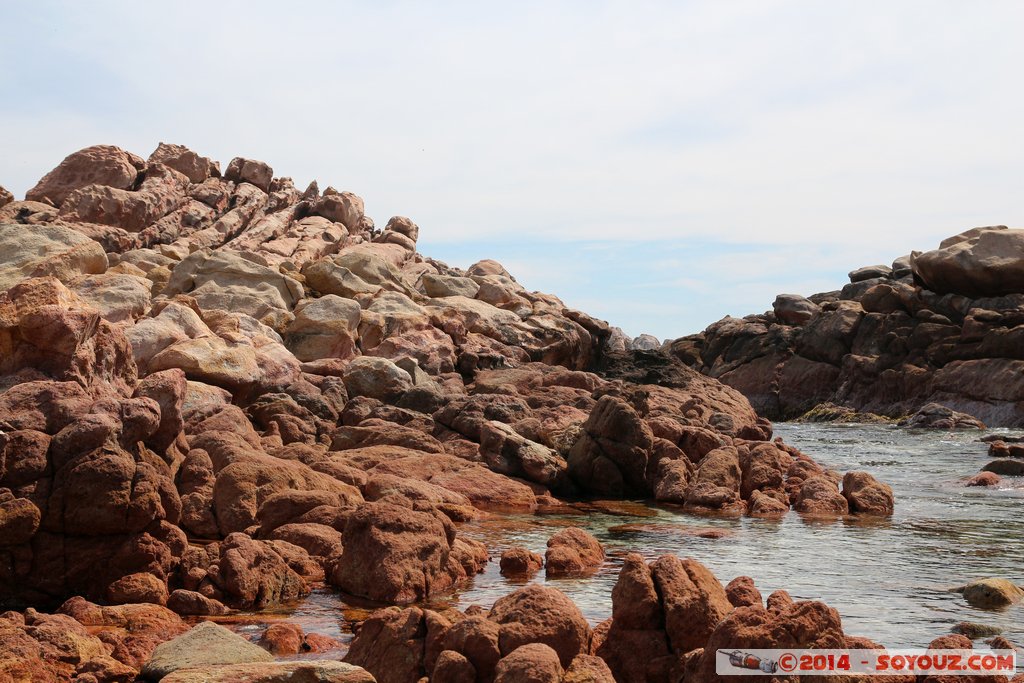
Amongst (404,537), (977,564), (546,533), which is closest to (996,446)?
(977,564)

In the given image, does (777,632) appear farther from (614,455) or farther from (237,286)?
(237,286)

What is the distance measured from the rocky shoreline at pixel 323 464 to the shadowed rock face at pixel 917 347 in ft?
67.9

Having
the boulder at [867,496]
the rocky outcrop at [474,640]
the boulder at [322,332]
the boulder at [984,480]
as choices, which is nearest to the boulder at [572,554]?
the rocky outcrop at [474,640]

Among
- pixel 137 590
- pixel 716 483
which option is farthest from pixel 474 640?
pixel 716 483

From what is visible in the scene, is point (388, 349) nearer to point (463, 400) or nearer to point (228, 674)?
point (463, 400)

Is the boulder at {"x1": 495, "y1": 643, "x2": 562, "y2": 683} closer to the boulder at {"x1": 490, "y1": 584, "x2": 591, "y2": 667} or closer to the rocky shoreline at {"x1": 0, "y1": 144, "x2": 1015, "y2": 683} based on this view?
the rocky shoreline at {"x1": 0, "y1": 144, "x2": 1015, "y2": 683}

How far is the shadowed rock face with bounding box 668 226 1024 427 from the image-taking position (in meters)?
55.0

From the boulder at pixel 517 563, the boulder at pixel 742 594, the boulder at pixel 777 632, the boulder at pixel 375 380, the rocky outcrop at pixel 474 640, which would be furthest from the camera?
the boulder at pixel 375 380

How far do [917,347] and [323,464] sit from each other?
159ft

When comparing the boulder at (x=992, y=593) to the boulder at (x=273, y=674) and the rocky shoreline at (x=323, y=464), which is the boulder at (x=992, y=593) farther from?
the boulder at (x=273, y=674)

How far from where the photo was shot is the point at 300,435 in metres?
23.8

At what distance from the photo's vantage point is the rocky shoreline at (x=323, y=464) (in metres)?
9.13

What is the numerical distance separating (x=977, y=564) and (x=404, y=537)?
9.53 meters

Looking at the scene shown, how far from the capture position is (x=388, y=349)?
115 feet
